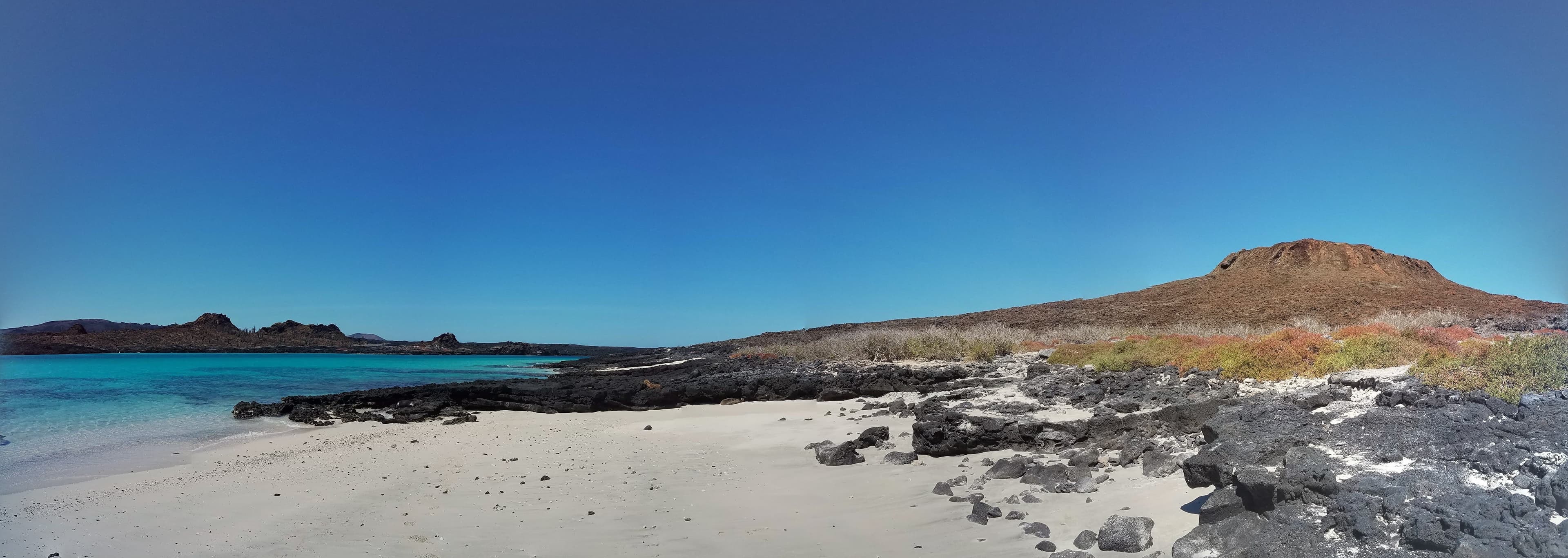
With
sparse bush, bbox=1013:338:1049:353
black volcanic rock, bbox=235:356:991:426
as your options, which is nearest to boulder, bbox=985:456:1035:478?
black volcanic rock, bbox=235:356:991:426

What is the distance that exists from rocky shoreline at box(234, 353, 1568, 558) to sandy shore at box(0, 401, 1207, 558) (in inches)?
11.4

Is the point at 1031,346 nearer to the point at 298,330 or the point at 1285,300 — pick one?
the point at 1285,300

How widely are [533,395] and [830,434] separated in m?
11.1

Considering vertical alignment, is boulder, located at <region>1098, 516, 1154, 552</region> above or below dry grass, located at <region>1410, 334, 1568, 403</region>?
below

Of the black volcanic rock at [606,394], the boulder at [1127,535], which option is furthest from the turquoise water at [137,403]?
the boulder at [1127,535]

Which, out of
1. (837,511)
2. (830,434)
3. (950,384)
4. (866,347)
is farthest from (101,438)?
(866,347)

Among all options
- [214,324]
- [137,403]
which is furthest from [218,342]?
[137,403]

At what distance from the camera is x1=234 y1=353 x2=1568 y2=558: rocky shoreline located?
3.78m

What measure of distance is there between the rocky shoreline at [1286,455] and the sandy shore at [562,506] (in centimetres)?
29

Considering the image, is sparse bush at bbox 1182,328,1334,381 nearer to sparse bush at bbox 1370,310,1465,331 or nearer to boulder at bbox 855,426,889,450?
boulder at bbox 855,426,889,450

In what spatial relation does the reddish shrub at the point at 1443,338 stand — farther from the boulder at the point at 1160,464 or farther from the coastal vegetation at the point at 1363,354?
the boulder at the point at 1160,464

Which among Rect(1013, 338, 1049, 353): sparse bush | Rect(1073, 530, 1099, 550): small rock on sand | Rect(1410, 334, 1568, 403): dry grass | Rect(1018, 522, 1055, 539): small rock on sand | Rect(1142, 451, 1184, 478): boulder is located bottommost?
Rect(1018, 522, 1055, 539): small rock on sand

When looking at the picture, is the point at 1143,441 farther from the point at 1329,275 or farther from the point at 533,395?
the point at 1329,275

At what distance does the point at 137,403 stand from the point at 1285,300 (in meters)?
50.4
